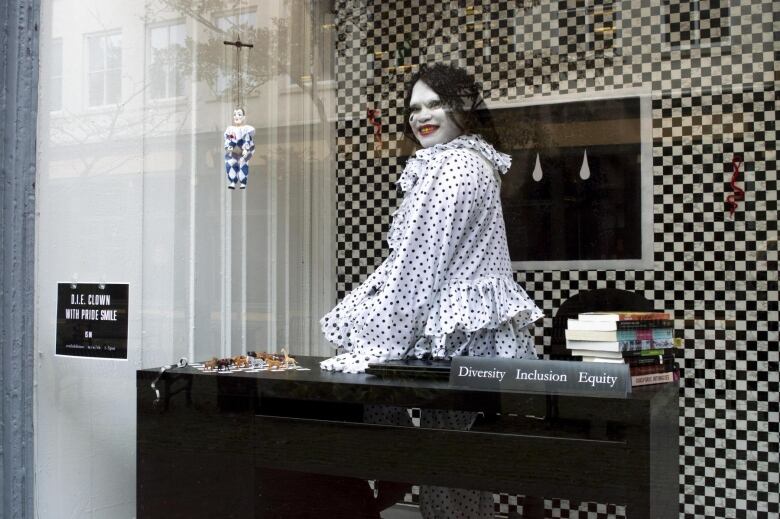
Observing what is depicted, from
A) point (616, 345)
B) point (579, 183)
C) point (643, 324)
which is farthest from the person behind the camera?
point (579, 183)

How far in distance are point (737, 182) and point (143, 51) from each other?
7.77ft

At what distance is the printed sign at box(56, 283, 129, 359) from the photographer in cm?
272

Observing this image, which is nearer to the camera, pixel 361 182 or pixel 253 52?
pixel 253 52

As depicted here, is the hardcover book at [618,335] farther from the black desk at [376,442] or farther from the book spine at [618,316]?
the black desk at [376,442]

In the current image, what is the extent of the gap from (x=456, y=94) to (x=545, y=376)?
1.27 m

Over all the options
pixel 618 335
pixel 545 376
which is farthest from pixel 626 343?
pixel 545 376

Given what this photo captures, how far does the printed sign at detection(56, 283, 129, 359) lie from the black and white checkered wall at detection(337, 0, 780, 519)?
1.06m

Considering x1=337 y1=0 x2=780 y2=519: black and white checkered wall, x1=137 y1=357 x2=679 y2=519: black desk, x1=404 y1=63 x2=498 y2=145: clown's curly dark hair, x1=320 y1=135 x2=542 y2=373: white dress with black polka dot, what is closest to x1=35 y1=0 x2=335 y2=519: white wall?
x1=137 y1=357 x2=679 y2=519: black desk

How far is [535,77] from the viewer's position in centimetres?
362

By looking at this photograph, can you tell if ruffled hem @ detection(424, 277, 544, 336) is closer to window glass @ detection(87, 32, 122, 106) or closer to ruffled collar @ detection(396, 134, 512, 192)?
ruffled collar @ detection(396, 134, 512, 192)

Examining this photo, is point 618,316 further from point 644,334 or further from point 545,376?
point 545,376

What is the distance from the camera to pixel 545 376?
2.08 metres

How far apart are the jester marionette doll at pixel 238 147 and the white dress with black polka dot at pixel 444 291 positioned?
78 centimetres

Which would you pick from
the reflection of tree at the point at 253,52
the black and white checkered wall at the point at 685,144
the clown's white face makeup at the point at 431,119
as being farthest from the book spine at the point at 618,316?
the reflection of tree at the point at 253,52
